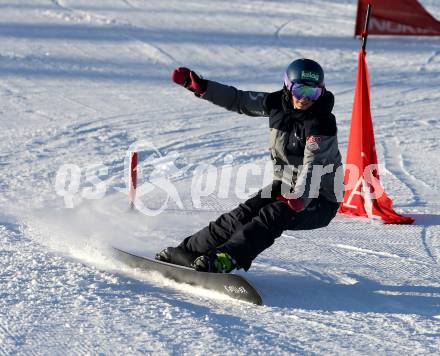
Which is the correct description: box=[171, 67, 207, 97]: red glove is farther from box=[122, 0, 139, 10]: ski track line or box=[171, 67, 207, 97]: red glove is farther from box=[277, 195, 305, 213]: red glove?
box=[122, 0, 139, 10]: ski track line

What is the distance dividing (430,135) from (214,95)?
5055 mm

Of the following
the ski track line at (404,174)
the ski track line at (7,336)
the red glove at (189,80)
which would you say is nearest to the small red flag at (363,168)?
the ski track line at (404,174)

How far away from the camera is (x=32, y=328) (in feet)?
15.9

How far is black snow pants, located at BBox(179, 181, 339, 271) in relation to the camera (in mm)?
5418

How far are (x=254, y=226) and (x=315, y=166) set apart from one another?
0.56m

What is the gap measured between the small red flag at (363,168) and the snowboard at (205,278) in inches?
92.2

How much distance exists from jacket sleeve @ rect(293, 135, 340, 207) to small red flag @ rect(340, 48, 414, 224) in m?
1.87

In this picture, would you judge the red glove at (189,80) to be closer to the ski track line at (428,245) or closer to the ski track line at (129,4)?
the ski track line at (428,245)

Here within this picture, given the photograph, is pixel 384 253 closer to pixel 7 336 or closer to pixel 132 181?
pixel 132 181

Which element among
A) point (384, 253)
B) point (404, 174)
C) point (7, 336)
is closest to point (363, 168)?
point (384, 253)

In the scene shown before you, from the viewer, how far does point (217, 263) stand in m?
5.45

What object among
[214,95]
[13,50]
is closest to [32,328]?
[214,95]

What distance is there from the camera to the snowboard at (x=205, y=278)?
528 centimetres

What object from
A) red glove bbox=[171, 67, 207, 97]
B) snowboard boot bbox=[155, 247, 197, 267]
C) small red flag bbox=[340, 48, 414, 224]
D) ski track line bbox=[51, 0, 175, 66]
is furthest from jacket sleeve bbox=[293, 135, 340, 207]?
ski track line bbox=[51, 0, 175, 66]
